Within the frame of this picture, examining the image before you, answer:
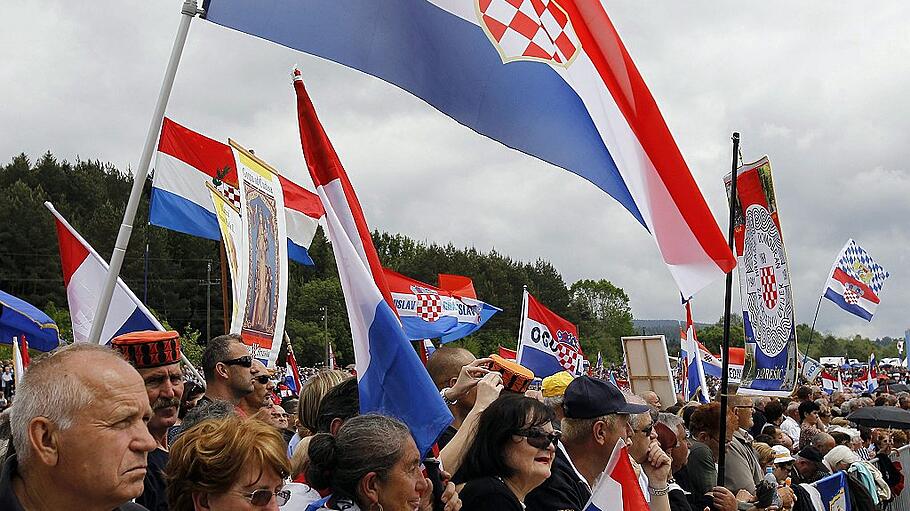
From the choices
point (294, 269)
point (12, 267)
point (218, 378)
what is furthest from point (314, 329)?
point (218, 378)

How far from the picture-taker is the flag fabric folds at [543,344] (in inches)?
524

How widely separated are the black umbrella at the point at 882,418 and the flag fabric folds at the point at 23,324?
404 inches

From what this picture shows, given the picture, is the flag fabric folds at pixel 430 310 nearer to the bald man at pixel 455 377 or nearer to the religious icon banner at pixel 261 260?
the religious icon banner at pixel 261 260

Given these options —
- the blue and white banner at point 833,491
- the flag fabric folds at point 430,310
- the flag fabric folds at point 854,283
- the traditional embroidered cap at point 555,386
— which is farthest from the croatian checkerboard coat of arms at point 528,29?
the flag fabric folds at point 854,283

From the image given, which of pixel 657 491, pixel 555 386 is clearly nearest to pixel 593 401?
pixel 657 491

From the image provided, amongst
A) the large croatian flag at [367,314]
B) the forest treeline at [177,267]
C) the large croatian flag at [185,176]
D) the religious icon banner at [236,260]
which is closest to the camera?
the large croatian flag at [367,314]

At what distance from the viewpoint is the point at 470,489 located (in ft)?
14.4

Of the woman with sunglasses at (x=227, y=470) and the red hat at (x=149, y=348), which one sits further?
the red hat at (x=149, y=348)

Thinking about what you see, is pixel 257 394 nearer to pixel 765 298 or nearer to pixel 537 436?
pixel 537 436

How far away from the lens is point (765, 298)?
8461mm

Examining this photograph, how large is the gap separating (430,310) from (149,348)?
365 inches

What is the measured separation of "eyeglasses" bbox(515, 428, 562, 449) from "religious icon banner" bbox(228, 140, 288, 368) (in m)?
3.16

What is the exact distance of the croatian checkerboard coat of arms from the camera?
5.22m

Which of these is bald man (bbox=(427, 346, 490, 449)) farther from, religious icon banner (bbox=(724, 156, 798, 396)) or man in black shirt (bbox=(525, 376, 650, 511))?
religious icon banner (bbox=(724, 156, 798, 396))
